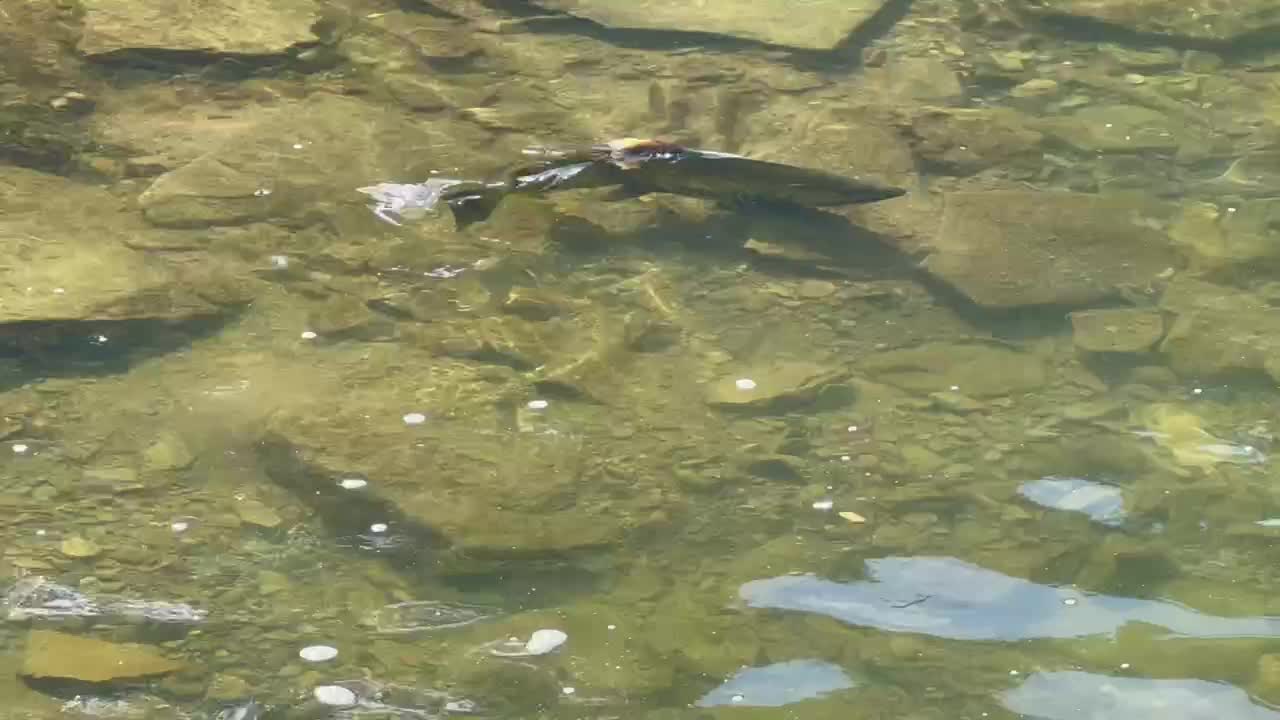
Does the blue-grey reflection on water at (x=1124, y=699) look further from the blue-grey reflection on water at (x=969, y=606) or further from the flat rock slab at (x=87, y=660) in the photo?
the flat rock slab at (x=87, y=660)

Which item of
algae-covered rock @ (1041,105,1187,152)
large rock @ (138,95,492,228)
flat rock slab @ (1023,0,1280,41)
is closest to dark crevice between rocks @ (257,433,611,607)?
large rock @ (138,95,492,228)

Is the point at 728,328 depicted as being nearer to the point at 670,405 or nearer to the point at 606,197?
the point at 670,405

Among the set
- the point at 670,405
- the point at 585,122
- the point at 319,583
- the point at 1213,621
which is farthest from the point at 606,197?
the point at 1213,621

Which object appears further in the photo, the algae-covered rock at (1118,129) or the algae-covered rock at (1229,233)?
the algae-covered rock at (1118,129)

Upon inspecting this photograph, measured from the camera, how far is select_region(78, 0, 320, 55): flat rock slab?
6349mm

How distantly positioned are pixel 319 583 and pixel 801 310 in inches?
74.5

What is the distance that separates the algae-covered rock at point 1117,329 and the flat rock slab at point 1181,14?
272 centimetres

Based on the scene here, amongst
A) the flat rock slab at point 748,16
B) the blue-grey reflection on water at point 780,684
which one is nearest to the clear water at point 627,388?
the blue-grey reflection on water at point 780,684

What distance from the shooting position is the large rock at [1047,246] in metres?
4.78

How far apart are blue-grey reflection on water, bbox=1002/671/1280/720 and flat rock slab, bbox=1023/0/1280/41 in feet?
14.3

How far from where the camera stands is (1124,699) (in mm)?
3299

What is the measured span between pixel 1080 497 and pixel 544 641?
4.88 ft

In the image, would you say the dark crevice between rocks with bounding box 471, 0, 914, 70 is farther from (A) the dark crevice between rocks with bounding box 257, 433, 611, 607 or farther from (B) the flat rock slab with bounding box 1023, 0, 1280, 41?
(A) the dark crevice between rocks with bounding box 257, 433, 611, 607

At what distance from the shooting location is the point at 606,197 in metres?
5.38
